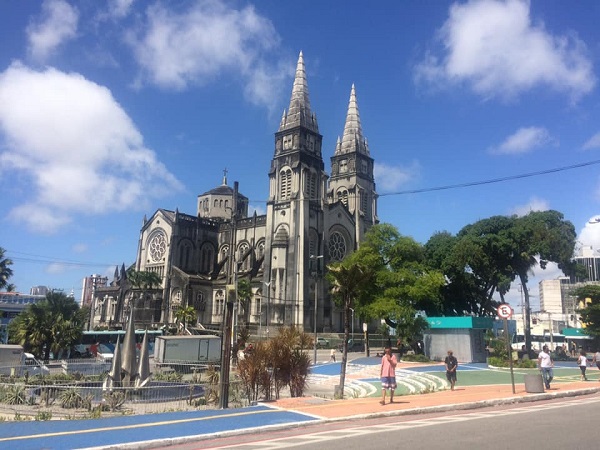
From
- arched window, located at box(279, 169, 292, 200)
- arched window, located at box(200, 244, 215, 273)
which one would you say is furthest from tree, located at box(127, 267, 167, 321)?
arched window, located at box(279, 169, 292, 200)

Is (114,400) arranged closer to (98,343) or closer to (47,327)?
(47,327)

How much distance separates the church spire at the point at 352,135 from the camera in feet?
242

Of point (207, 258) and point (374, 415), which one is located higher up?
point (207, 258)

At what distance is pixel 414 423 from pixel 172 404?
8900mm

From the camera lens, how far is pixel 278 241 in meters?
58.5

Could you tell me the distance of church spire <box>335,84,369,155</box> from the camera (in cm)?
7375

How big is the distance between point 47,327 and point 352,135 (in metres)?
54.1

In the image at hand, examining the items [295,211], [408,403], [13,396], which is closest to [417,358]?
[408,403]

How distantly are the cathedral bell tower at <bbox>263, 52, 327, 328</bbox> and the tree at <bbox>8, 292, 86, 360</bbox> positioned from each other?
85.5 ft

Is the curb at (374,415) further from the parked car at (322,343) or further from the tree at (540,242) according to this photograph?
Answer: the parked car at (322,343)

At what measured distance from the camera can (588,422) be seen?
10219 mm

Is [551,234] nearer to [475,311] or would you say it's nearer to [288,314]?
[475,311]

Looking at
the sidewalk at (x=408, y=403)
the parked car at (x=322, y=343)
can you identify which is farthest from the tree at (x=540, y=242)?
the sidewalk at (x=408, y=403)

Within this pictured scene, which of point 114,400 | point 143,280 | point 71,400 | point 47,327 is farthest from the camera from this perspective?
point 143,280
